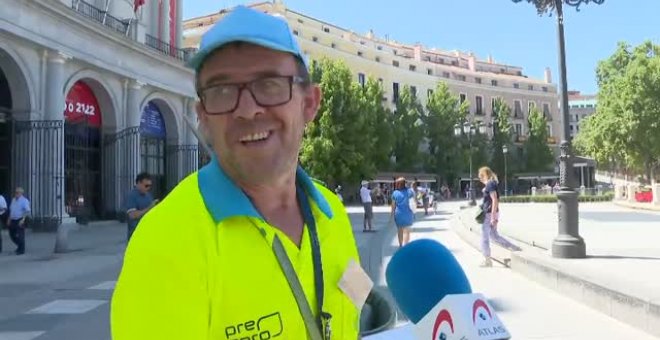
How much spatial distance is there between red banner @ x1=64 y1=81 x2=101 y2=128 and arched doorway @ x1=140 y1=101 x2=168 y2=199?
283 cm

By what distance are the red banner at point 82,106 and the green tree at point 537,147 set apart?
61919 millimetres

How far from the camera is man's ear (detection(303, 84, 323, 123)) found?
1.46 metres

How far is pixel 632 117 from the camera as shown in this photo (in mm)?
41969

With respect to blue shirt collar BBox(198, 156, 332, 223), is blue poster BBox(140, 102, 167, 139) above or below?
above

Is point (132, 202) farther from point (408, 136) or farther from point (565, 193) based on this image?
point (408, 136)

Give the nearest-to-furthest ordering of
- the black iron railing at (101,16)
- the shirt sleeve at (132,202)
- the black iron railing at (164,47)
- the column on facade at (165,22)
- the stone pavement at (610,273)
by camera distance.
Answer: the stone pavement at (610,273)
the shirt sleeve at (132,202)
the black iron railing at (101,16)
the black iron railing at (164,47)
the column on facade at (165,22)

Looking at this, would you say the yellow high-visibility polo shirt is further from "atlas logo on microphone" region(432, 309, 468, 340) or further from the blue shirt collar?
"atlas logo on microphone" region(432, 309, 468, 340)

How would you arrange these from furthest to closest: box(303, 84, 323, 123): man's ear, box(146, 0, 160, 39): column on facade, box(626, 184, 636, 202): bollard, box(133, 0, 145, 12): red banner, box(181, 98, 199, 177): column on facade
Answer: box(626, 184, 636, 202): bollard < box(181, 98, 199, 177): column on facade < box(146, 0, 160, 39): column on facade < box(133, 0, 145, 12): red banner < box(303, 84, 323, 123): man's ear

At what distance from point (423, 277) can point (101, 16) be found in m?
25.0

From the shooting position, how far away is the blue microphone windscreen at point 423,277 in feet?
4.19

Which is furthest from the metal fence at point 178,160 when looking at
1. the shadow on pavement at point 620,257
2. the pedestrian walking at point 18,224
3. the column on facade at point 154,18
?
the shadow on pavement at point 620,257

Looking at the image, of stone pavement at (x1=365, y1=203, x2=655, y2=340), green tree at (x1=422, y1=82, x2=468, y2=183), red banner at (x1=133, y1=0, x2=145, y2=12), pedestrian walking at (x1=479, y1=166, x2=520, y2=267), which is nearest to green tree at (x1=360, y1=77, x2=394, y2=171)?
green tree at (x1=422, y1=82, x2=468, y2=183)

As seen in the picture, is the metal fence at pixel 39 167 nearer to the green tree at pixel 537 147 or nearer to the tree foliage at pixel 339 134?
the tree foliage at pixel 339 134

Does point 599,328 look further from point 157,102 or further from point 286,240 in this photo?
point 157,102
